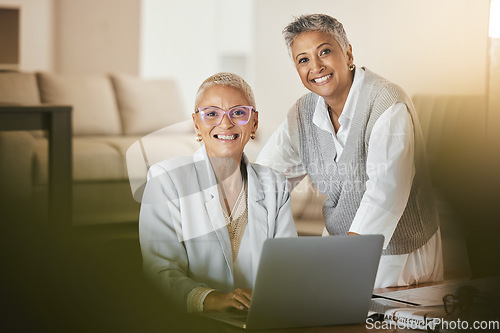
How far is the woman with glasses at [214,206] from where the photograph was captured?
1.42m

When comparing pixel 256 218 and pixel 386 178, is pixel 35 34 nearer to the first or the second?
pixel 256 218

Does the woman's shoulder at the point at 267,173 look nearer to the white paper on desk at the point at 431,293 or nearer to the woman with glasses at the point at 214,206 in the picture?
the woman with glasses at the point at 214,206

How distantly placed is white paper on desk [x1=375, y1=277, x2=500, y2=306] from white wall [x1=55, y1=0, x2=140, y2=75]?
30.7 inches

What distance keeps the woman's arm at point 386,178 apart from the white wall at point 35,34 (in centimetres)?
83

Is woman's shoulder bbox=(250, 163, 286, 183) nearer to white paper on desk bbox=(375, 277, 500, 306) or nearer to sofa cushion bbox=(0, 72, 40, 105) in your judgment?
white paper on desk bbox=(375, 277, 500, 306)

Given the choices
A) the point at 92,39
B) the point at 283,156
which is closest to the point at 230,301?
the point at 283,156

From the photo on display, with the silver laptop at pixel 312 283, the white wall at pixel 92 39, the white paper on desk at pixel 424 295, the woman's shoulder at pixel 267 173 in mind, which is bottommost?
the white paper on desk at pixel 424 295

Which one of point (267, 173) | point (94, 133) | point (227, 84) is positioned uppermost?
point (227, 84)

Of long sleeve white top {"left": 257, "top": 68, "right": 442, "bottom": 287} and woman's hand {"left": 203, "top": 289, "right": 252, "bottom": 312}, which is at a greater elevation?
long sleeve white top {"left": 257, "top": 68, "right": 442, "bottom": 287}

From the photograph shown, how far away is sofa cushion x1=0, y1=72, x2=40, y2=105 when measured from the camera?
4.37ft

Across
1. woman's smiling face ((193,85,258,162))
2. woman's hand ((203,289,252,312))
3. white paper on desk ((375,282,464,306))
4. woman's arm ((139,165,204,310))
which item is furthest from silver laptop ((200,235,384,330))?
woman's smiling face ((193,85,258,162))

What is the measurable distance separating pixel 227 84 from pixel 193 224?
34 centimetres

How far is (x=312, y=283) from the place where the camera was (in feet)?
3.69

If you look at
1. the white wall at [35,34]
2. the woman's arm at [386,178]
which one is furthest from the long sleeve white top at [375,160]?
the white wall at [35,34]
